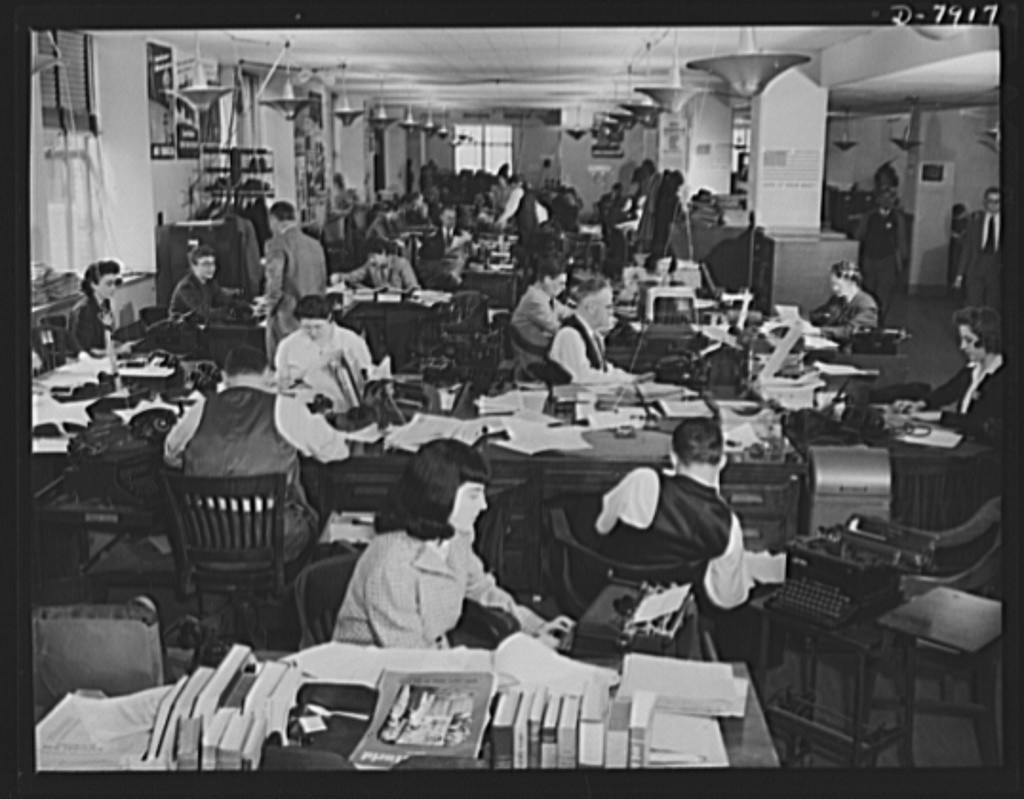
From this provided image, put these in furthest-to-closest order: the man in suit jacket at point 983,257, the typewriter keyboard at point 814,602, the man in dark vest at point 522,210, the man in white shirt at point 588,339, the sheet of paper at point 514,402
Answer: the man in dark vest at point 522,210 < the man in white shirt at point 588,339 < the sheet of paper at point 514,402 < the typewriter keyboard at point 814,602 < the man in suit jacket at point 983,257

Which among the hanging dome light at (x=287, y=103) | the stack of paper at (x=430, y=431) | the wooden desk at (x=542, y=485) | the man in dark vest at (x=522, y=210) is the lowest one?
the wooden desk at (x=542, y=485)

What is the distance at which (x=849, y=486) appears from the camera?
2584mm

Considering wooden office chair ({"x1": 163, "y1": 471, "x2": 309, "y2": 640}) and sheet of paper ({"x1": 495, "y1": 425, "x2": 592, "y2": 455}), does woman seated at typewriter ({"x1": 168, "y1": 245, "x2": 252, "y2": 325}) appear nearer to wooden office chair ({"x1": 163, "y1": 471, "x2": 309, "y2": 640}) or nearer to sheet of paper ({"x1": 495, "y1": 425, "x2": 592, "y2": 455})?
wooden office chair ({"x1": 163, "y1": 471, "x2": 309, "y2": 640})

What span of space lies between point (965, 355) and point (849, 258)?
0.94 meters

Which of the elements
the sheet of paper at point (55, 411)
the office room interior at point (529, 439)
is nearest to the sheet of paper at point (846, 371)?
the office room interior at point (529, 439)

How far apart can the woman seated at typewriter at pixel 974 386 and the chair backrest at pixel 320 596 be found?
3.59 ft

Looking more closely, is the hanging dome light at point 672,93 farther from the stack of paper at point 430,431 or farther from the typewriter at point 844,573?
the typewriter at point 844,573

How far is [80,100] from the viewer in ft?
8.22

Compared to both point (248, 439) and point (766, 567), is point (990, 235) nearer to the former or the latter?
point (766, 567)

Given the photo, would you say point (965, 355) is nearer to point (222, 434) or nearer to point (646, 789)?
point (646, 789)

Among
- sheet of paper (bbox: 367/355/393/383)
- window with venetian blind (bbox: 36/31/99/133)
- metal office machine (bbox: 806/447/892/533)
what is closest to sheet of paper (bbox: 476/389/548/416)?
sheet of paper (bbox: 367/355/393/383)

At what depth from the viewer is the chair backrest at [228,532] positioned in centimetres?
256

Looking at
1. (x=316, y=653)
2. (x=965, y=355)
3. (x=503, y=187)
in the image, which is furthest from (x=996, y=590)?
(x=503, y=187)

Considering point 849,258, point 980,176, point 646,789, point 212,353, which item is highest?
point 980,176
